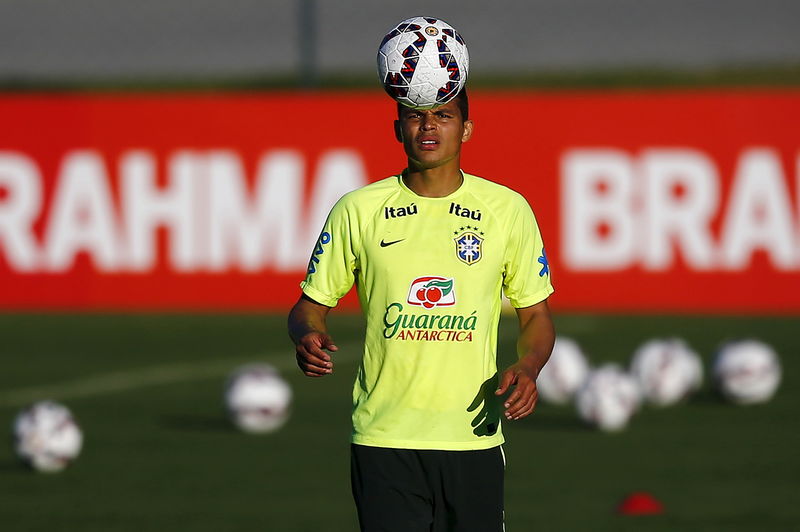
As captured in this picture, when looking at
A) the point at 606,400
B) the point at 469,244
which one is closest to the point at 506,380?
the point at 469,244

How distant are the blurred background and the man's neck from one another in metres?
7.61

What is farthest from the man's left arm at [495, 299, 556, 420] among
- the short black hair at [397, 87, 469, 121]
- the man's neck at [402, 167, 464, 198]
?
the short black hair at [397, 87, 469, 121]

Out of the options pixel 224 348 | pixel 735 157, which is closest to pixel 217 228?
pixel 224 348

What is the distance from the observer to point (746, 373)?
45.1ft

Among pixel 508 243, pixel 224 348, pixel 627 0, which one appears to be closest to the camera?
pixel 508 243

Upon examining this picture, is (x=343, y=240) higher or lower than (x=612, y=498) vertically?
higher

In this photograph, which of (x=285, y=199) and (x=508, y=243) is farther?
(x=285, y=199)

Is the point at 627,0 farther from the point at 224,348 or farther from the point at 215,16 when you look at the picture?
the point at 224,348

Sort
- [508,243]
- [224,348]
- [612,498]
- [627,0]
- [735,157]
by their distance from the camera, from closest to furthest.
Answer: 1. [508,243]
2. [612,498]
3. [224,348]
4. [735,157]
5. [627,0]

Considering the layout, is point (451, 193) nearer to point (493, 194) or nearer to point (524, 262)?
point (493, 194)

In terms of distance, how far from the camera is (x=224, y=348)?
1719cm

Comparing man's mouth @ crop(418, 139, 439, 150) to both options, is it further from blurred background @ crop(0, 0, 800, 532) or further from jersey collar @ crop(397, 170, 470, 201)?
blurred background @ crop(0, 0, 800, 532)

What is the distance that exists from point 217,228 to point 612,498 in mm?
9543

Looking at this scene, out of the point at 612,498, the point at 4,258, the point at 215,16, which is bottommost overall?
the point at 612,498
